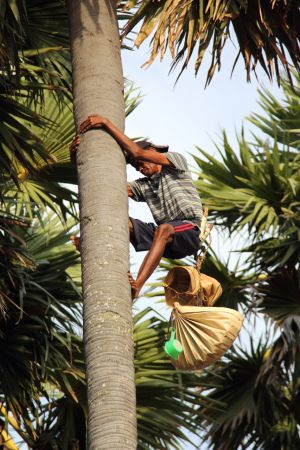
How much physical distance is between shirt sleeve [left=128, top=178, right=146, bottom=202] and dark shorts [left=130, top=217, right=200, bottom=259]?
27cm

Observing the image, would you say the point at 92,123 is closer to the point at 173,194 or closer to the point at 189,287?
the point at 173,194

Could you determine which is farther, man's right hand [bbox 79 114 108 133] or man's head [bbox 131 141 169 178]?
man's head [bbox 131 141 169 178]

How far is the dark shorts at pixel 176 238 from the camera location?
16.4 feet

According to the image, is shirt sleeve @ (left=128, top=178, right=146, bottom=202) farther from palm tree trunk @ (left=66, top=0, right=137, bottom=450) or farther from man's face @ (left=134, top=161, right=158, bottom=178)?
palm tree trunk @ (left=66, top=0, right=137, bottom=450)

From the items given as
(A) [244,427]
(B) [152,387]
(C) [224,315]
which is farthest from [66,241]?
(C) [224,315]

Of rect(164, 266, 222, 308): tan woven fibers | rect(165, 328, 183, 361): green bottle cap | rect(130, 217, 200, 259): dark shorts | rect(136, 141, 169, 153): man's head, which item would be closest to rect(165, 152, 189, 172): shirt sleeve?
rect(136, 141, 169, 153): man's head

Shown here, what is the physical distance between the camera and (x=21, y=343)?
6.79 m

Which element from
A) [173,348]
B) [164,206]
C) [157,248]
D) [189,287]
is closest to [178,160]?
[164,206]

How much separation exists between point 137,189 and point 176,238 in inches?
30.0

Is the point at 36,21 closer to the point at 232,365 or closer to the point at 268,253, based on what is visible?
the point at 268,253

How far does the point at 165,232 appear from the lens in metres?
4.93

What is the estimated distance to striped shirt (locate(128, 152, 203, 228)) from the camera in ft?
17.2

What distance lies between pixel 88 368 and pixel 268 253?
640 centimetres

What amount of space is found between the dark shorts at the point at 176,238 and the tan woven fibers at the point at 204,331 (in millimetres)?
538
